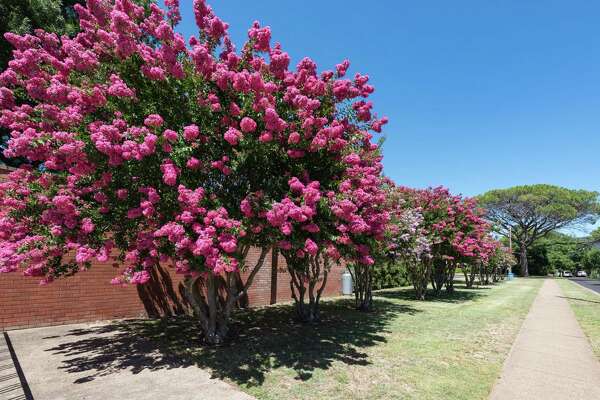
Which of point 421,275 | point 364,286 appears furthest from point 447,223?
point 364,286

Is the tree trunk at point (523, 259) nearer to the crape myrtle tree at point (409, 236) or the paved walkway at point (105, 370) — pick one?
the crape myrtle tree at point (409, 236)

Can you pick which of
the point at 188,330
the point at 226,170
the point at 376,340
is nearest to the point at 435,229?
the point at 376,340

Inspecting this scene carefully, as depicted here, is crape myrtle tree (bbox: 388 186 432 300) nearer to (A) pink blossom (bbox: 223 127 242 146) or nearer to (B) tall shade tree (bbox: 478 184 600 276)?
(A) pink blossom (bbox: 223 127 242 146)

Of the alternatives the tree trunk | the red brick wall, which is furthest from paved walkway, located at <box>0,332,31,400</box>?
the tree trunk

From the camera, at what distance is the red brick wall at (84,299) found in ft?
24.7

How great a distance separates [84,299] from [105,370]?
12.9ft

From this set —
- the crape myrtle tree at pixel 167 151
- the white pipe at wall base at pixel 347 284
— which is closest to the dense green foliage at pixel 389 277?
the white pipe at wall base at pixel 347 284

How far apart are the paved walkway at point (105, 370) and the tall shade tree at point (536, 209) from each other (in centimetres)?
4086

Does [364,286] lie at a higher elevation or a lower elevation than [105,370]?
higher

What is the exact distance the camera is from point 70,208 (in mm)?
5262

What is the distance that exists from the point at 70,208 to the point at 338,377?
468 cm

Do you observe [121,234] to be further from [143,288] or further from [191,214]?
[143,288]

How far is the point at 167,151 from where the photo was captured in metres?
5.00

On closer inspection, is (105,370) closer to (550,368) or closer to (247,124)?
(247,124)
